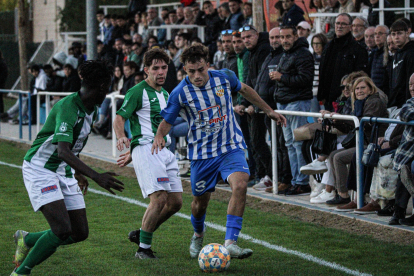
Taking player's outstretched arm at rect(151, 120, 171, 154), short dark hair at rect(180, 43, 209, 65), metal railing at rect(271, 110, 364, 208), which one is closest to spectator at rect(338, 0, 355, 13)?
metal railing at rect(271, 110, 364, 208)

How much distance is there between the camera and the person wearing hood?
29.9 ft

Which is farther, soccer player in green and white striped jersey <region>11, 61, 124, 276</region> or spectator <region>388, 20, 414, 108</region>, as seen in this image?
spectator <region>388, 20, 414, 108</region>

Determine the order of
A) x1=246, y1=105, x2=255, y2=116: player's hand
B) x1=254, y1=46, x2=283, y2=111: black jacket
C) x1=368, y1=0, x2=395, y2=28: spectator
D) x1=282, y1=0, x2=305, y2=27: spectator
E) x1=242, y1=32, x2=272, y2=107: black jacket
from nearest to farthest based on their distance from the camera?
x1=254, y1=46, x2=283, y2=111: black jacket
x1=246, y1=105, x2=255, y2=116: player's hand
x1=242, y1=32, x2=272, y2=107: black jacket
x1=368, y1=0, x2=395, y2=28: spectator
x1=282, y1=0, x2=305, y2=27: spectator

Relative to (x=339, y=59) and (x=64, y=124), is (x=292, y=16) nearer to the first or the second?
(x=339, y=59)

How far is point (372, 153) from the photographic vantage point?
756cm

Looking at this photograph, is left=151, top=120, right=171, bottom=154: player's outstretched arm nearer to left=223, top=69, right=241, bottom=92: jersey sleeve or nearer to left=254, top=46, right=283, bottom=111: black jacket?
left=223, top=69, right=241, bottom=92: jersey sleeve

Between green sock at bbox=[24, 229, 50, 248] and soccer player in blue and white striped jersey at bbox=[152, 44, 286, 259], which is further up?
soccer player in blue and white striped jersey at bbox=[152, 44, 286, 259]

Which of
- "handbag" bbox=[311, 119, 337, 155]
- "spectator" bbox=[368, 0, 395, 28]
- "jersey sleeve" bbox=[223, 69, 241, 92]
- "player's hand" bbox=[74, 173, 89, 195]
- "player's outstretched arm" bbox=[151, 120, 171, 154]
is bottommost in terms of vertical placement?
"player's hand" bbox=[74, 173, 89, 195]

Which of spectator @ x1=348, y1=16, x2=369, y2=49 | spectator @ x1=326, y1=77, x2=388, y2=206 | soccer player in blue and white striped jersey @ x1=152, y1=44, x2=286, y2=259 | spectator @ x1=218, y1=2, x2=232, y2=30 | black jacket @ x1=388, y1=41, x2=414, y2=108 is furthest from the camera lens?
spectator @ x1=218, y1=2, x2=232, y2=30

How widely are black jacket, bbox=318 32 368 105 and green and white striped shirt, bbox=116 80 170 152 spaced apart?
370 cm

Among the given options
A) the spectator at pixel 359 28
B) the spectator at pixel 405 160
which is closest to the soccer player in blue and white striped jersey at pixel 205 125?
the spectator at pixel 405 160

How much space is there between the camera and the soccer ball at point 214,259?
18.5 ft

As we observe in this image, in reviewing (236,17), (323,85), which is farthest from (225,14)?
(323,85)

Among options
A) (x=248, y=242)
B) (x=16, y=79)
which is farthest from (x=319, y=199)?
(x=16, y=79)
